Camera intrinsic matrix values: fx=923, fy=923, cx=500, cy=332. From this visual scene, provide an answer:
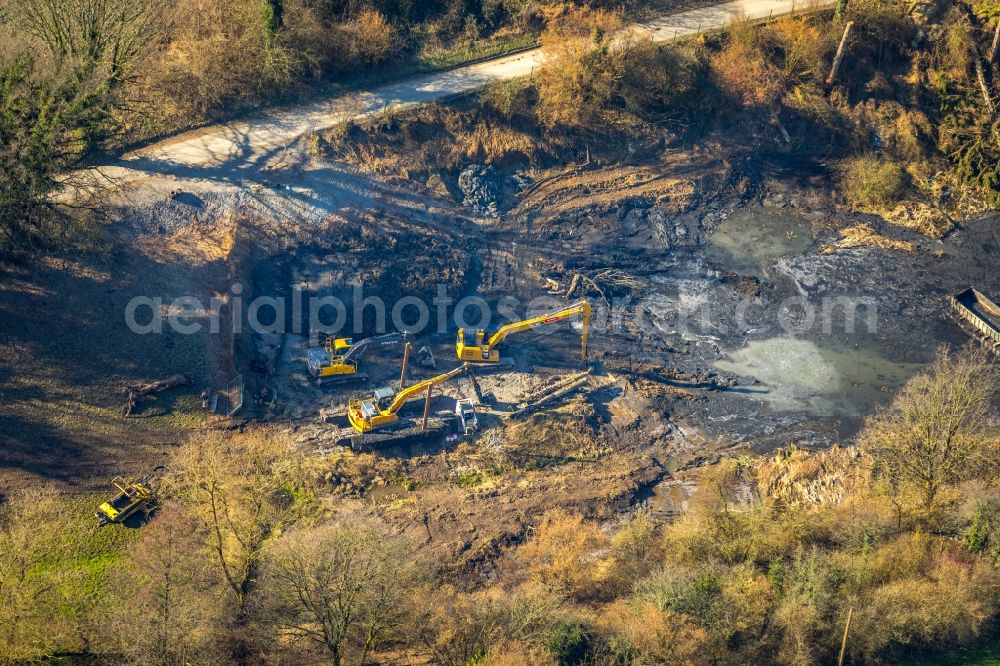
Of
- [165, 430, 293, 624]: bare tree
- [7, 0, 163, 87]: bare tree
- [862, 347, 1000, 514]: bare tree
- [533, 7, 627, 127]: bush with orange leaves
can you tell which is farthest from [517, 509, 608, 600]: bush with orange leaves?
[7, 0, 163, 87]: bare tree

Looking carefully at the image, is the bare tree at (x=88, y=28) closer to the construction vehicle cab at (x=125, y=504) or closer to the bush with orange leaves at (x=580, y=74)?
the construction vehicle cab at (x=125, y=504)

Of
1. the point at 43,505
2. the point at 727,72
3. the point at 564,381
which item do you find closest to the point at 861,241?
the point at 727,72

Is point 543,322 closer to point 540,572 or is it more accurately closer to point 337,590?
point 540,572

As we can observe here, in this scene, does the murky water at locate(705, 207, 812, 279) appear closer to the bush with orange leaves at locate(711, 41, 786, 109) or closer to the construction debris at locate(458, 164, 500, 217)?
the bush with orange leaves at locate(711, 41, 786, 109)

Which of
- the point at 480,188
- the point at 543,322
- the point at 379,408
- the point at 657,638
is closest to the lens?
the point at 657,638

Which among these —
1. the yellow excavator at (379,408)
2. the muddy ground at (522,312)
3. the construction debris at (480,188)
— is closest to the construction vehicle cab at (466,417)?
the muddy ground at (522,312)

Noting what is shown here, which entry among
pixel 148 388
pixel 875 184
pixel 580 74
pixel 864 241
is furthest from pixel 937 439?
pixel 148 388

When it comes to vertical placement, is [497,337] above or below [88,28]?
below
